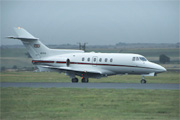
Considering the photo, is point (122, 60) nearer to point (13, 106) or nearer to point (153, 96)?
point (153, 96)

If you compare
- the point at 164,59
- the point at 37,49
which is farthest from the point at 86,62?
the point at 164,59

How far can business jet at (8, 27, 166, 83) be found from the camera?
111 feet

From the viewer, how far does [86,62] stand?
36312 millimetres

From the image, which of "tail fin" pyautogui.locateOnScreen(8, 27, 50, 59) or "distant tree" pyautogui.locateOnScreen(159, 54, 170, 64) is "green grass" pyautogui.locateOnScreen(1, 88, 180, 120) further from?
"distant tree" pyautogui.locateOnScreen(159, 54, 170, 64)

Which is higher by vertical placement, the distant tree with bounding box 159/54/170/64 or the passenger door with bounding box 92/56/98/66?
the distant tree with bounding box 159/54/170/64

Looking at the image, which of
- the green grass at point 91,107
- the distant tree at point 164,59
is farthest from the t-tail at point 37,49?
the distant tree at point 164,59

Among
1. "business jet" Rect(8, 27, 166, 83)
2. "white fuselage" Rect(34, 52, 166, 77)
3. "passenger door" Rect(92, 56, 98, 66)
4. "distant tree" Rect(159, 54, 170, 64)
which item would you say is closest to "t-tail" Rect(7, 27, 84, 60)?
"business jet" Rect(8, 27, 166, 83)

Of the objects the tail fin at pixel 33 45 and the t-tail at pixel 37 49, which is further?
the t-tail at pixel 37 49

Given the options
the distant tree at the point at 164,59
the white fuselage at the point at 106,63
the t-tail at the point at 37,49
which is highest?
the distant tree at the point at 164,59

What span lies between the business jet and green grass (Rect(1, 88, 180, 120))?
12642 millimetres

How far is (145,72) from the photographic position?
33.6 meters

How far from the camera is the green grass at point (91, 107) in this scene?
14094 mm

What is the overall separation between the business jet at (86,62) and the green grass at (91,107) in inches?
498

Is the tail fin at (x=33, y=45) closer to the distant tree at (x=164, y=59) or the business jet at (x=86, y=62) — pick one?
the business jet at (x=86, y=62)
